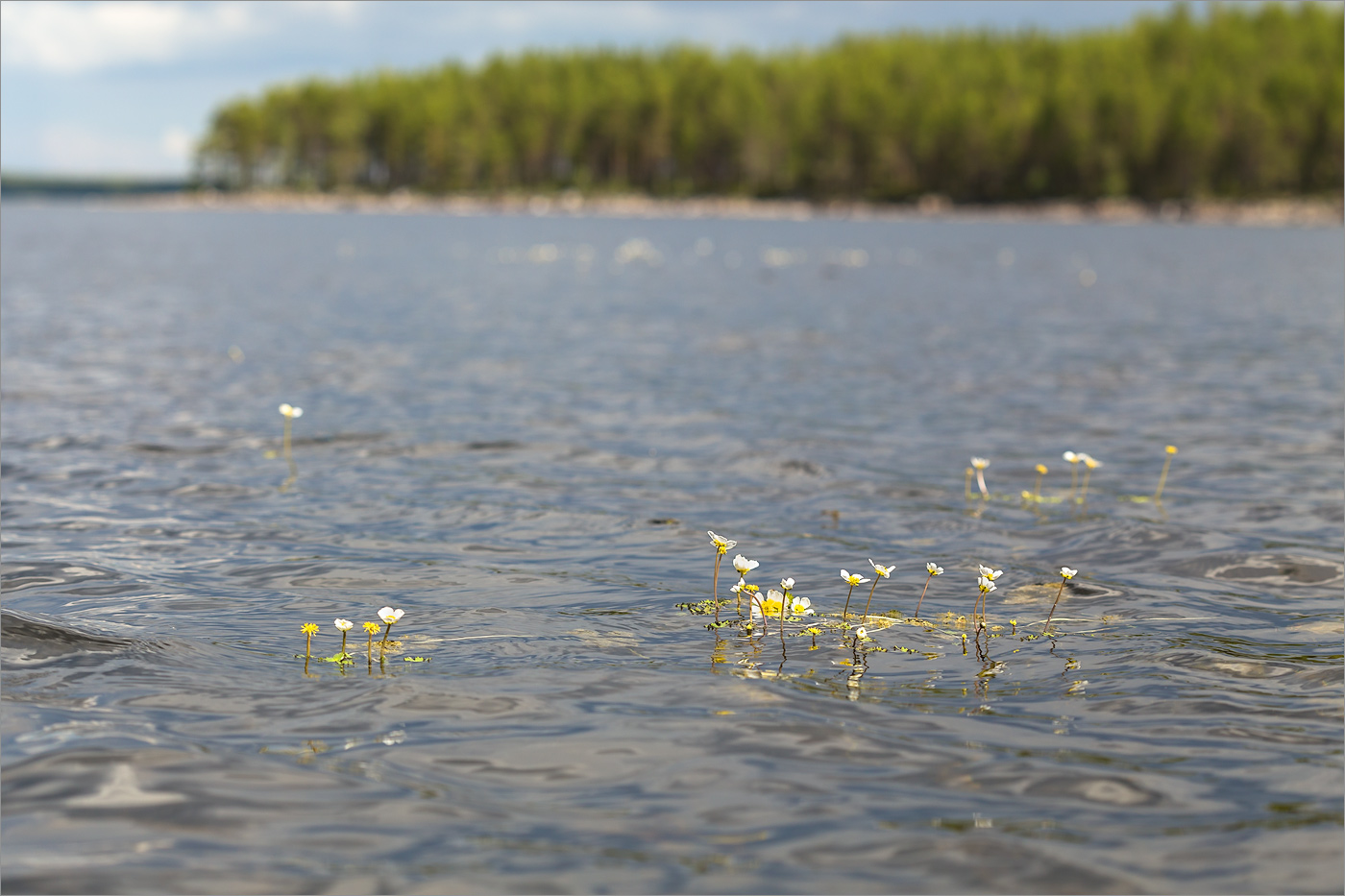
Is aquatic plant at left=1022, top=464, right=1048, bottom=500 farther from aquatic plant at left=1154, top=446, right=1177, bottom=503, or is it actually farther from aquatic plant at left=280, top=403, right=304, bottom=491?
aquatic plant at left=280, top=403, right=304, bottom=491

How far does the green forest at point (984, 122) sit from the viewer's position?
144125 mm

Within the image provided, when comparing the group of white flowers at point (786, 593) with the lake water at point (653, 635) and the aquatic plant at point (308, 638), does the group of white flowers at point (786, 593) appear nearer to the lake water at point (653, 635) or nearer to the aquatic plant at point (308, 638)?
the lake water at point (653, 635)

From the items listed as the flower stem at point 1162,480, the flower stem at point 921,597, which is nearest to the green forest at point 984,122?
the flower stem at point 1162,480

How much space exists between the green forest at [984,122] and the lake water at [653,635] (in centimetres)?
13812

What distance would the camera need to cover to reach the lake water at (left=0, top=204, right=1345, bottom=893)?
16.1 ft

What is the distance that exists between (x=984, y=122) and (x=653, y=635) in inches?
6347

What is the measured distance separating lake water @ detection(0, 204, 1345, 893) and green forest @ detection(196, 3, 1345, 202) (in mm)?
138118

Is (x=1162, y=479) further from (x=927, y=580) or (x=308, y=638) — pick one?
(x=308, y=638)

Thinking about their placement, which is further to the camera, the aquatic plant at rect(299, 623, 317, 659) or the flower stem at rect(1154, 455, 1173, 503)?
the flower stem at rect(1154, 455, 1173, 503)

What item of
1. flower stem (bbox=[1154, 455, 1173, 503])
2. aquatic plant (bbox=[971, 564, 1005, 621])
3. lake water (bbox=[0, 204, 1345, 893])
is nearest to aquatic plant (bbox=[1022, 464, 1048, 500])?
lake water (bbox=[0, 204, 1345, 893])

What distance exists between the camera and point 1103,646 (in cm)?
743

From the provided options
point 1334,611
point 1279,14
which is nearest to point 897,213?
point 1279,14

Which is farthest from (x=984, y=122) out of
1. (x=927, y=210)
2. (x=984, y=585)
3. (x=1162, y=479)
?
(x=984, y=585)

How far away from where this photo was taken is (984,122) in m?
158
